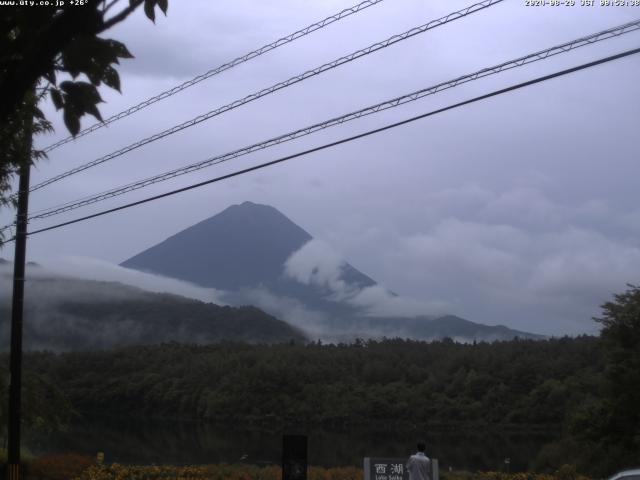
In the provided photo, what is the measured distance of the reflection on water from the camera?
109 feet

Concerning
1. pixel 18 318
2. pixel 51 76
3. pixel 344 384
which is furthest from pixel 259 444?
pixel 51 76

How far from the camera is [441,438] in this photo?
174ft

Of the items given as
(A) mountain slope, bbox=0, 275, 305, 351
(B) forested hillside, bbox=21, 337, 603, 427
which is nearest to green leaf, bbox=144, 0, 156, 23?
(B) forested hillside, bbox=21, 337, 603, 427

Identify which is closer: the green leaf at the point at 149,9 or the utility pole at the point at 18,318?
the green leaf at the point at 149,9

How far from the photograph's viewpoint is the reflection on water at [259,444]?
109 ft

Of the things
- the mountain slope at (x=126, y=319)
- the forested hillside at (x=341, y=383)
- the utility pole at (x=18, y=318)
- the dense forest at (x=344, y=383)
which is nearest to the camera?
the utility pole at (x=18, y=318)

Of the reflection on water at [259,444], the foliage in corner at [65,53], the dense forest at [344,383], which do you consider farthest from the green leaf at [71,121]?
the dense forest at [344,383]

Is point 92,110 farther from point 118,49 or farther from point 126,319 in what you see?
point 126,319

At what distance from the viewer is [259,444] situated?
1876 inches

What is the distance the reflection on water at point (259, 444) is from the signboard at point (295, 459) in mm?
16618

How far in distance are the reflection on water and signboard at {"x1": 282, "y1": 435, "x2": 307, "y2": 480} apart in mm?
16618

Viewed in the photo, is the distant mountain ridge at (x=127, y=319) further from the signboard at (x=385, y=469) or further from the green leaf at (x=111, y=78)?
the green leaf at (x=111, y=78)

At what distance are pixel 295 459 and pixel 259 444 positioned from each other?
37.1m

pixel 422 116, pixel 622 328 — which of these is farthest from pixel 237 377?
pixel 422 116
